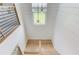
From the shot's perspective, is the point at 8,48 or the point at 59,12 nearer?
the point at 8,48

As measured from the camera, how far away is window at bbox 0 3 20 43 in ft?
4.74

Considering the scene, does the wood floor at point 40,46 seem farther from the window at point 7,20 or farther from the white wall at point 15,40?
the window at point 7,20

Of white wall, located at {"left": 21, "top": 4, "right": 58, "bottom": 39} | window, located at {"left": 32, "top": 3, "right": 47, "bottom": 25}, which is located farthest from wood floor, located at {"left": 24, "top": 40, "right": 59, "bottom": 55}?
window, located at {"left": 32, "top": 3, "right": 47, "bottom": 25}

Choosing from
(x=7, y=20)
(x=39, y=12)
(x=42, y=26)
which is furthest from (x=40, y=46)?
(x=7, y=20)

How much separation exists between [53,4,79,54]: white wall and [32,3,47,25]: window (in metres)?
0.20

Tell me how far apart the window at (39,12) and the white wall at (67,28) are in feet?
0.67

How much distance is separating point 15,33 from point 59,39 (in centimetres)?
61

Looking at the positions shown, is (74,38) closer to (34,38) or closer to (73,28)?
(73,28)

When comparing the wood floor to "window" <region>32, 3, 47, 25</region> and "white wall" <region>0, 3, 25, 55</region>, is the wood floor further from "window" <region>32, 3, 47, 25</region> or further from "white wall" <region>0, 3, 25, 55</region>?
"window" <region>32, 3, 47, 25</region>

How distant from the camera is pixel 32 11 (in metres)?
1.50

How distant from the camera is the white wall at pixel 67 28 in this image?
147cm

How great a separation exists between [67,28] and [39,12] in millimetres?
466
